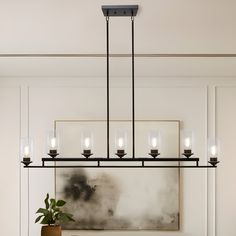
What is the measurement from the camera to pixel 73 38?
3480 millimetres

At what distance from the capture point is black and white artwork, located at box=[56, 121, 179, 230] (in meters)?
5.24

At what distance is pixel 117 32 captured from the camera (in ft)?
10.9

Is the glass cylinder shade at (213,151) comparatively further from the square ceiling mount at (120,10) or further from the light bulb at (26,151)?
the light bulb at (26,151)

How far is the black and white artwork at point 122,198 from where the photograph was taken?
17.2 ft

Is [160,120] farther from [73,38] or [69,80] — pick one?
[73,38]

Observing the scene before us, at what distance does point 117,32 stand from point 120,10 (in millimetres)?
592

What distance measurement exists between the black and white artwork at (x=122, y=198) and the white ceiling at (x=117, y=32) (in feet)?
4.17

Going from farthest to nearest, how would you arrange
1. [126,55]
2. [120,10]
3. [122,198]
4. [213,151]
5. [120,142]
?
[122,198]
[126,55]
[213,151]
[120,142]
[120,10]

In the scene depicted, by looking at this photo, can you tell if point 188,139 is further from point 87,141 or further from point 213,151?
point 87,141

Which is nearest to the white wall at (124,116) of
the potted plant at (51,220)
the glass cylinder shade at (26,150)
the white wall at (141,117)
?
the white wall at (141,117)

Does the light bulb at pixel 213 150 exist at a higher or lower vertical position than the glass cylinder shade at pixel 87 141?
lower

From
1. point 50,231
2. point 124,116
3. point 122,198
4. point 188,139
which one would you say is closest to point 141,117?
point 124,116

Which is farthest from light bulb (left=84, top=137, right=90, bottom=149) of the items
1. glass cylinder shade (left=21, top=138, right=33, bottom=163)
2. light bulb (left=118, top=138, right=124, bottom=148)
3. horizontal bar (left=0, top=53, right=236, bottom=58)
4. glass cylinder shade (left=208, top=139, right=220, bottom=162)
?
horizontal bar (left=0, top=53, right=236, bottom=58)

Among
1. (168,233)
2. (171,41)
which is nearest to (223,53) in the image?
(171,41)
